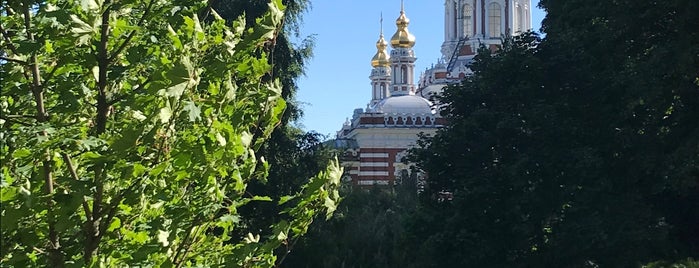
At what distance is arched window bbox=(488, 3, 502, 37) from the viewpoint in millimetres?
48031

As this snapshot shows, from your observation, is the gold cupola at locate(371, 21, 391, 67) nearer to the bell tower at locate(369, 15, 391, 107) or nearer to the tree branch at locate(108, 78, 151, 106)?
the bell tower at locate(369, 15, 391, 107)

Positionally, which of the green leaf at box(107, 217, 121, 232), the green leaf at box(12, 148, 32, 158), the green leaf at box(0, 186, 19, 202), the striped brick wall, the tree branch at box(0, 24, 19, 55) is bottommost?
the green leaf at box(107, 217, 121, 232)

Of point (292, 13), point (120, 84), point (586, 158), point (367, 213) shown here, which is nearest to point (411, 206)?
point (367, 213)

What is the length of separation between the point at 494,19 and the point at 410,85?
577 cm

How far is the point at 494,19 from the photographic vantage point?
48094mm

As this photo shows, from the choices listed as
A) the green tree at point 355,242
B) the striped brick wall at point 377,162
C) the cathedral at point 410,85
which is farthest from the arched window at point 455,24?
the green tree at point 355,242

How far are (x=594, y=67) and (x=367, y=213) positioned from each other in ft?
21.3

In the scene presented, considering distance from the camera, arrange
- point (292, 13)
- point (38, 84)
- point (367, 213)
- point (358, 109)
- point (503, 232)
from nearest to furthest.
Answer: point (38, 84) → point (503, 232) → point (292, 13) → point (367, 213) → point (358, 109)

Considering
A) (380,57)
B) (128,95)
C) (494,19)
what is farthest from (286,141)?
(380,57)

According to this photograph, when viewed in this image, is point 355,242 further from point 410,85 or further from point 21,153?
point 410,85

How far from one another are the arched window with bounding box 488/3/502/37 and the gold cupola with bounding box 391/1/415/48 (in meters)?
6.03

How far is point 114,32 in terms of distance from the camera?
15.3ft

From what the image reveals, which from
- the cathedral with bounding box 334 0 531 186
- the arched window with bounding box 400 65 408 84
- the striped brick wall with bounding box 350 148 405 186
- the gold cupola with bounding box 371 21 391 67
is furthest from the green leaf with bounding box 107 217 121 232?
the gold cupola with bounding box 371 21 391 67

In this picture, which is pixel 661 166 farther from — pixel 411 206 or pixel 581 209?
pixel 411 206
